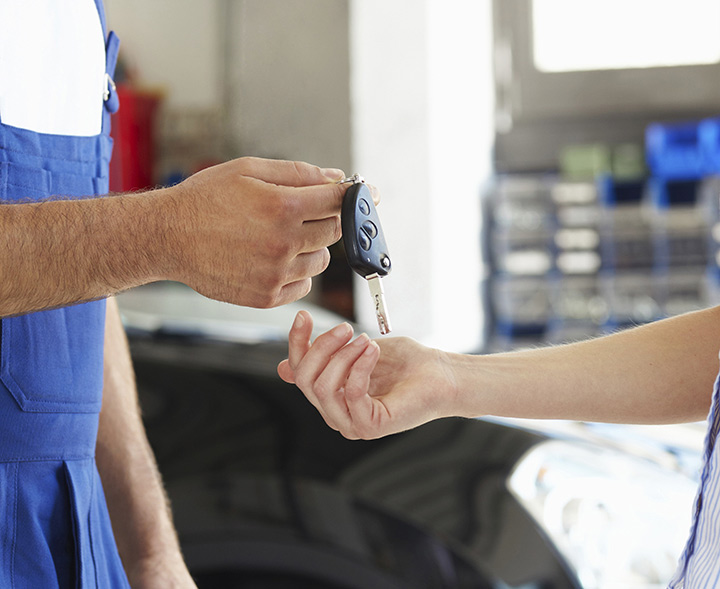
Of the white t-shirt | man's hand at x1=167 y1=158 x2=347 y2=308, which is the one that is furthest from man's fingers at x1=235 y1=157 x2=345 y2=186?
the white t-shirt

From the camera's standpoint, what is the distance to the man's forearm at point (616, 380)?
0.79m

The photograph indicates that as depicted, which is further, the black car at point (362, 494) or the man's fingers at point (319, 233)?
the black car at point (362, 494)

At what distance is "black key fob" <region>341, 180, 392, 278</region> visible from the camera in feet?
2.13

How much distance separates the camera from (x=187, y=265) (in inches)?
24.6

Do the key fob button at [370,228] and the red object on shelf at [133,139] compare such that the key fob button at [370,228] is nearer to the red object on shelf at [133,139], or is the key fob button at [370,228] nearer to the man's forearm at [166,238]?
the man's forearm at [166,238]

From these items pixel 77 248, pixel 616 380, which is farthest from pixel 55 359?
pixel 616 380

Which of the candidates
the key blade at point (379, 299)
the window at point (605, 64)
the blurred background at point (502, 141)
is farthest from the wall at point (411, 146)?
the key blade at point (379, 299)

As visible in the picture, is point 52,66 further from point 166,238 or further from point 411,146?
point 411,146

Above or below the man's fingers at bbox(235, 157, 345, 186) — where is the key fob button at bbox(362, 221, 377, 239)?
below

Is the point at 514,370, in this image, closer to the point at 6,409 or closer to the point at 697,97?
the point at 6,409

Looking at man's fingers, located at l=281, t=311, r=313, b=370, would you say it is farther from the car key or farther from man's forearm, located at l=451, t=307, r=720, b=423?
man's forearm, located at l=451, t=307, r=720, b=423

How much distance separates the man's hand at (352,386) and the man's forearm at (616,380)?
0.17 ft

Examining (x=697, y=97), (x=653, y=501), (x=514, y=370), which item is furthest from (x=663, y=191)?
(x=514, y=370)

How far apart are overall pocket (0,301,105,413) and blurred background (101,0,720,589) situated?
92cm
